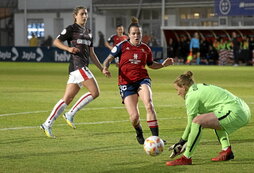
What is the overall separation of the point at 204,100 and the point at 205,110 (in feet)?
0.60

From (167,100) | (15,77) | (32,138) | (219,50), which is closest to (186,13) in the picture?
(219,50)

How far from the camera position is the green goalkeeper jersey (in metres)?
8.85

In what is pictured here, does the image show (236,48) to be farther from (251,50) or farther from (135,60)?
(135,60)

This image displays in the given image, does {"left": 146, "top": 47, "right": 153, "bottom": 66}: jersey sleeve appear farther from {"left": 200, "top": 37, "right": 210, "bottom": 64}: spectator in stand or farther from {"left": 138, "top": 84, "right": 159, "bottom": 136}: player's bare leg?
{"left": 200, "top": 37, "right": 210, "bottom": 64}: spectator in stand

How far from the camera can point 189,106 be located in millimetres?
8883

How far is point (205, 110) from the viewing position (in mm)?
9094

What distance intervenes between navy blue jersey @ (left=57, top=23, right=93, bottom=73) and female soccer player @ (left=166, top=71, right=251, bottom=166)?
3.71 meters

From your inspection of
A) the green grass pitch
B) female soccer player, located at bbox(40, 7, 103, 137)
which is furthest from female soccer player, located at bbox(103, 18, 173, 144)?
female soccer player, located at bbox(40, 7, 103, 137)

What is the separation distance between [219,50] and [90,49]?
32659 mm

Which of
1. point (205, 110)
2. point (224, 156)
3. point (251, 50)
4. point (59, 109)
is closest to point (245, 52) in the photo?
point (251, 50)

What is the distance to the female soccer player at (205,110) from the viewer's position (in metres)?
8.88

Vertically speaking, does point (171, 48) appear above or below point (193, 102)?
below

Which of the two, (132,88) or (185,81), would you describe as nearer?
(185,81)

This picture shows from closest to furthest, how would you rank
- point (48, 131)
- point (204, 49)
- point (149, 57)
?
point (149, 57) < point (48, 131) < point (204, 49)
